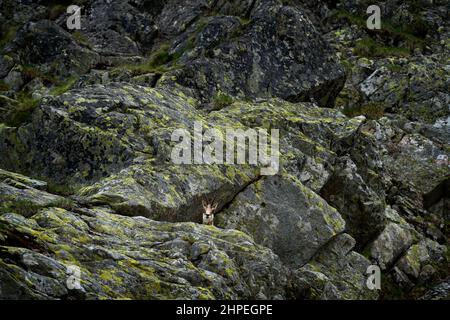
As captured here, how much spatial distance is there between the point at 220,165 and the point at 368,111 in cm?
1797

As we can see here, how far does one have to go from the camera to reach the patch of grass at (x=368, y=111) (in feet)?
124

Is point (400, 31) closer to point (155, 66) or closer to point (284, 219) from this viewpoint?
point (155, 66)

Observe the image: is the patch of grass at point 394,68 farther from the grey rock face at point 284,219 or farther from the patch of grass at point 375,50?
the grey rock face at point 284,219

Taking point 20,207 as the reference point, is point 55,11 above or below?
above

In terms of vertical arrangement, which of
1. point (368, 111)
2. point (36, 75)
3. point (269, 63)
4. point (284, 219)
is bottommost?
point (284, 219)

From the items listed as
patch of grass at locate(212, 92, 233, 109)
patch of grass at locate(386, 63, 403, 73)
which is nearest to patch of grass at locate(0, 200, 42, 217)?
patch of grass at locate(212, 92, 233, 109)

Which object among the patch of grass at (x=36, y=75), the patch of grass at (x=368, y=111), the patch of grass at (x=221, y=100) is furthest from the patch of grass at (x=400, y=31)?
the patch of grass at (x=36, y=75)

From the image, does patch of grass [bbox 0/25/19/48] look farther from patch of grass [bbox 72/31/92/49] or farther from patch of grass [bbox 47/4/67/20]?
patch of grass [bbox 72/31/92/49]

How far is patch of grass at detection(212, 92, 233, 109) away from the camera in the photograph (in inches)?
1196

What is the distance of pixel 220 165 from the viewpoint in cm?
2352

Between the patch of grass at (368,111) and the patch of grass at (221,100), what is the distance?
1044 cm

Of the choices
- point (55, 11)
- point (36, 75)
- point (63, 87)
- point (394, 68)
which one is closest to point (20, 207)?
point (63, 87)
